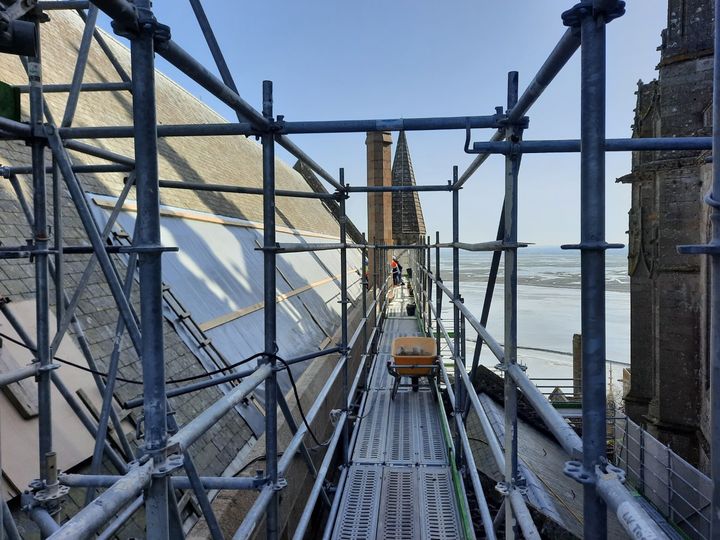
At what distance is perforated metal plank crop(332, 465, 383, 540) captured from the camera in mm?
4391

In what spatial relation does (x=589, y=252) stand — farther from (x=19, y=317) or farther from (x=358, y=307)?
(x=358, y=307)

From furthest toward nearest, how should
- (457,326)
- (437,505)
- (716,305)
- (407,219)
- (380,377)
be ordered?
1. (407,219)
2. (380,377)
3. (457,326)
4. (437,505)
5. (716,305)

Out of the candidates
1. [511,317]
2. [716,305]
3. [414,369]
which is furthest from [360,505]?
[716,305]

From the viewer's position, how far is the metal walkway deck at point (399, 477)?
4.45 metres

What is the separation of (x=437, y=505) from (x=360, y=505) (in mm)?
748

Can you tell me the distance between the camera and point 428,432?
658 centimetres

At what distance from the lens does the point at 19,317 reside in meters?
3.60

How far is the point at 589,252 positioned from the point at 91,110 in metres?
7.44

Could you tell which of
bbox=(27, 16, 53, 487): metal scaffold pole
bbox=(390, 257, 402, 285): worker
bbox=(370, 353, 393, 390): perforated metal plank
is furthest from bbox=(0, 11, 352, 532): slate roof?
bbox=(390, 257, 402, 285): worker

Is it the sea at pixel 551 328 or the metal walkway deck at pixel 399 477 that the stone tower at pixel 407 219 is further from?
the metal walkway deck at pixel 399 477

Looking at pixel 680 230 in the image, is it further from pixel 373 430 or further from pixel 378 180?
pixel 378 180

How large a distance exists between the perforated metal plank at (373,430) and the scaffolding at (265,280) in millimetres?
1103

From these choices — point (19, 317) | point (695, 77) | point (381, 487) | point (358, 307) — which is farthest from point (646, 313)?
point (19, 317)

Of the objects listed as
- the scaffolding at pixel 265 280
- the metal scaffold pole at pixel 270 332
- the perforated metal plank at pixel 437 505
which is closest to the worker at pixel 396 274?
the perforated metal plank at pixel 437 505
